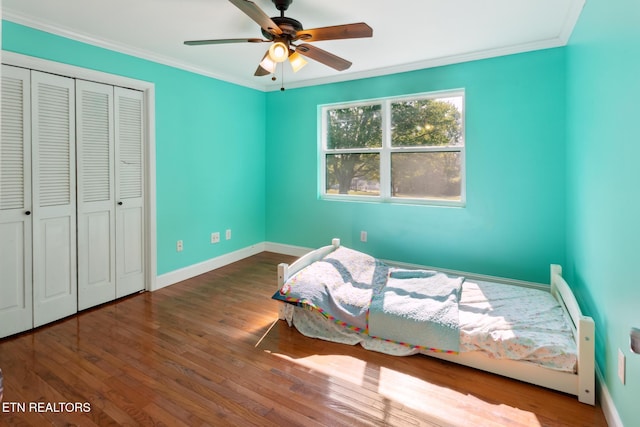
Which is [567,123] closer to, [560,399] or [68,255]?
[560,399]

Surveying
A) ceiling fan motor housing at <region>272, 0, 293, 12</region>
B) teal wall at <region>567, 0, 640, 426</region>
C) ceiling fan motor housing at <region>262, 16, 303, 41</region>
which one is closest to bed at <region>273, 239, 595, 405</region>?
teal wall at <region>567, 0, 640, 426</region>

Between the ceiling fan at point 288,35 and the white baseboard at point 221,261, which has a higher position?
the ceiling fan at point 288,35

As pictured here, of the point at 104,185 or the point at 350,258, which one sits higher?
the point at 104,185

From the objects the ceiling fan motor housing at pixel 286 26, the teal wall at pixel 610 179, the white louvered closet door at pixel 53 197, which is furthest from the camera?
the white louvered closet door at pixel 53 197

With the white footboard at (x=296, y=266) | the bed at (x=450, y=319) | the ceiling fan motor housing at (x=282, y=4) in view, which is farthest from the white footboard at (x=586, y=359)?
the ceiling fan motor housing at (x=282, y=4)

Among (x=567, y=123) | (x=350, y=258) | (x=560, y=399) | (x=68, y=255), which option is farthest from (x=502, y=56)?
(x=68, y=255)

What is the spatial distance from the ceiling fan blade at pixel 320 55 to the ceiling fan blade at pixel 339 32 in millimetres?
105

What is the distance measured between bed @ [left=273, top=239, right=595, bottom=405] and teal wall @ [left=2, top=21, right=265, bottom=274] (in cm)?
158

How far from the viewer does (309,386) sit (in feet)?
7.44

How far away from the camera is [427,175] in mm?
4172

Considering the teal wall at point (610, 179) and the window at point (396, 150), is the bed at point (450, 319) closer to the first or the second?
the teal wall at point (610, 179)

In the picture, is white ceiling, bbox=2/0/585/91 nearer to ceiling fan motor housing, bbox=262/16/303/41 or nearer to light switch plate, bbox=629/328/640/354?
ceiling fan motor housing, bbox=262/16/303/41

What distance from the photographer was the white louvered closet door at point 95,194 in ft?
10.5

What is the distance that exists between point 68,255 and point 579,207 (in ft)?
13.6
